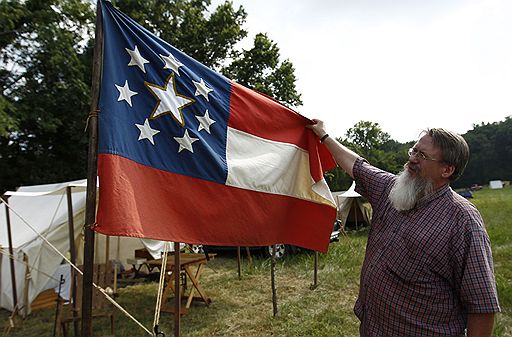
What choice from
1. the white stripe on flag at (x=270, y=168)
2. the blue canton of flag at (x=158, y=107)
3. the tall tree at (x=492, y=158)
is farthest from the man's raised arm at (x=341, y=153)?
the tall tree at (x=492, y=158)

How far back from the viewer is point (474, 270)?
176cm

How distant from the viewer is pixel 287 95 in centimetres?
1952

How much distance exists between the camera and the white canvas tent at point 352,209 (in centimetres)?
1725

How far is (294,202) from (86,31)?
12.0 meters

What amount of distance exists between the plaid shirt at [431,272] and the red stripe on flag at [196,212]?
3.85 feet

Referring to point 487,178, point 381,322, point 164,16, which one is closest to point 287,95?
point 164,16

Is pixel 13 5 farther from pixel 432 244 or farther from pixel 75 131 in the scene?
pixel 432 244

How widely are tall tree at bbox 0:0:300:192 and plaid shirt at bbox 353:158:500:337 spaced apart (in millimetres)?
9950

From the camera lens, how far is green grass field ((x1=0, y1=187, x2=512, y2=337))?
5.46 meters

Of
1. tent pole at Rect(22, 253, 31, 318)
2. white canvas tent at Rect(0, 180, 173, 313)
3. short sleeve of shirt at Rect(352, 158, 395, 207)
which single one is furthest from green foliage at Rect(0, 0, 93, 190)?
short sleeve of shirt at Rect(352, 158, 395, 207)

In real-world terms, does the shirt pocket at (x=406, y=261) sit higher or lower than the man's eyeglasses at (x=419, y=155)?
lower

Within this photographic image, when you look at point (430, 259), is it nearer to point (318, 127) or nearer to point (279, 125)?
point (318, 127)

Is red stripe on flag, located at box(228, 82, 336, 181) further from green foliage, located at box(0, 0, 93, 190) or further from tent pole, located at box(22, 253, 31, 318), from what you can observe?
green foliage, located at box(0, 0, 93, 190)

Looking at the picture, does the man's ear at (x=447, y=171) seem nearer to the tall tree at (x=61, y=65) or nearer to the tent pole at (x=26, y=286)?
the tent pole at (x=26, y=286)
